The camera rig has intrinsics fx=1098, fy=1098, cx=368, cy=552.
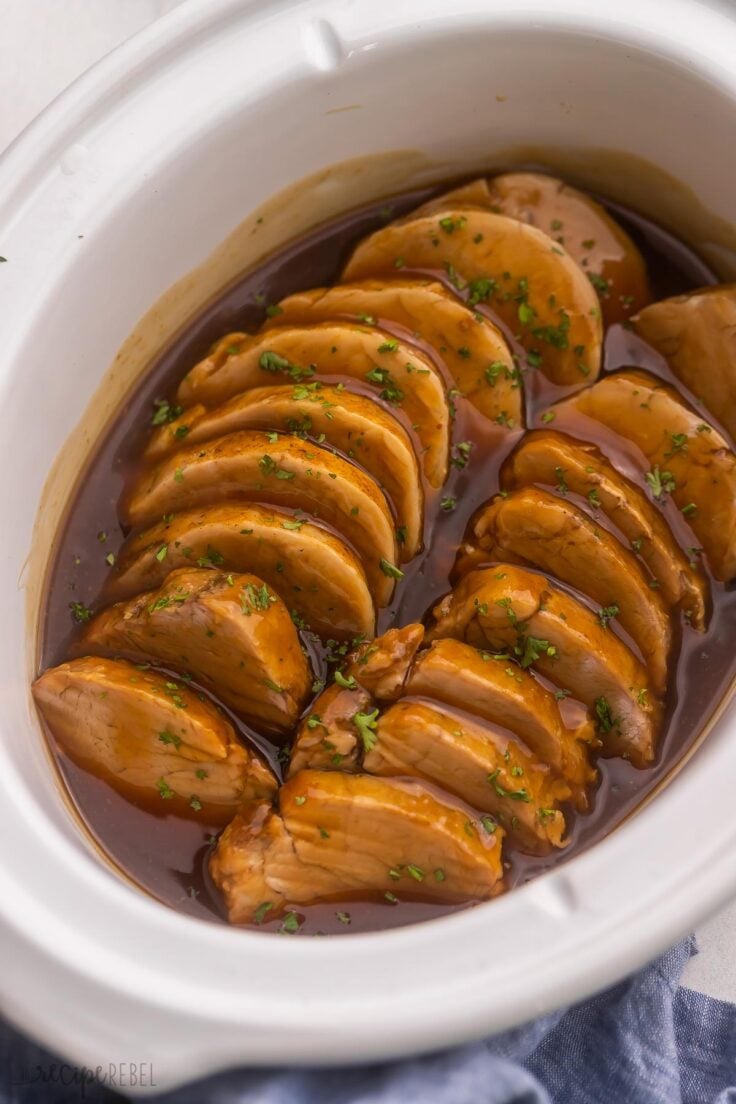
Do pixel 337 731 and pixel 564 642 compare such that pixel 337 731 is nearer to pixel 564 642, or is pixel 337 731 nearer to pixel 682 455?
pixel 564 642

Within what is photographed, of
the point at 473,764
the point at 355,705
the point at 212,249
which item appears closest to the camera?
the point at 473,764

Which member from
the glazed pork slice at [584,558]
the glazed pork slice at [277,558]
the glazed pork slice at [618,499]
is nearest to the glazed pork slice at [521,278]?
the glazed pork slice at [618,499]

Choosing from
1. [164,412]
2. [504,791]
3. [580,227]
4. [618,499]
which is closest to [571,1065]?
[504,791]

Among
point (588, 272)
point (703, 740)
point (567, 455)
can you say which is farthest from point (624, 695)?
point (588, 272)

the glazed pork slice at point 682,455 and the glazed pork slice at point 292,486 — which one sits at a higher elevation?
the glazed pork slice at point 682,455

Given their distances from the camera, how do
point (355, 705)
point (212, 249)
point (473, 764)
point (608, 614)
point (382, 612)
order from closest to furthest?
1. point (473, 764)
2. point (355, 705)
3. point (608, 614)
4. point (382, 612)
5. point (212, 249)

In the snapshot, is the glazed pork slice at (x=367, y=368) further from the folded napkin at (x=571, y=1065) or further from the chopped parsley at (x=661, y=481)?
the folded napkin at (x=571, y=1065)
